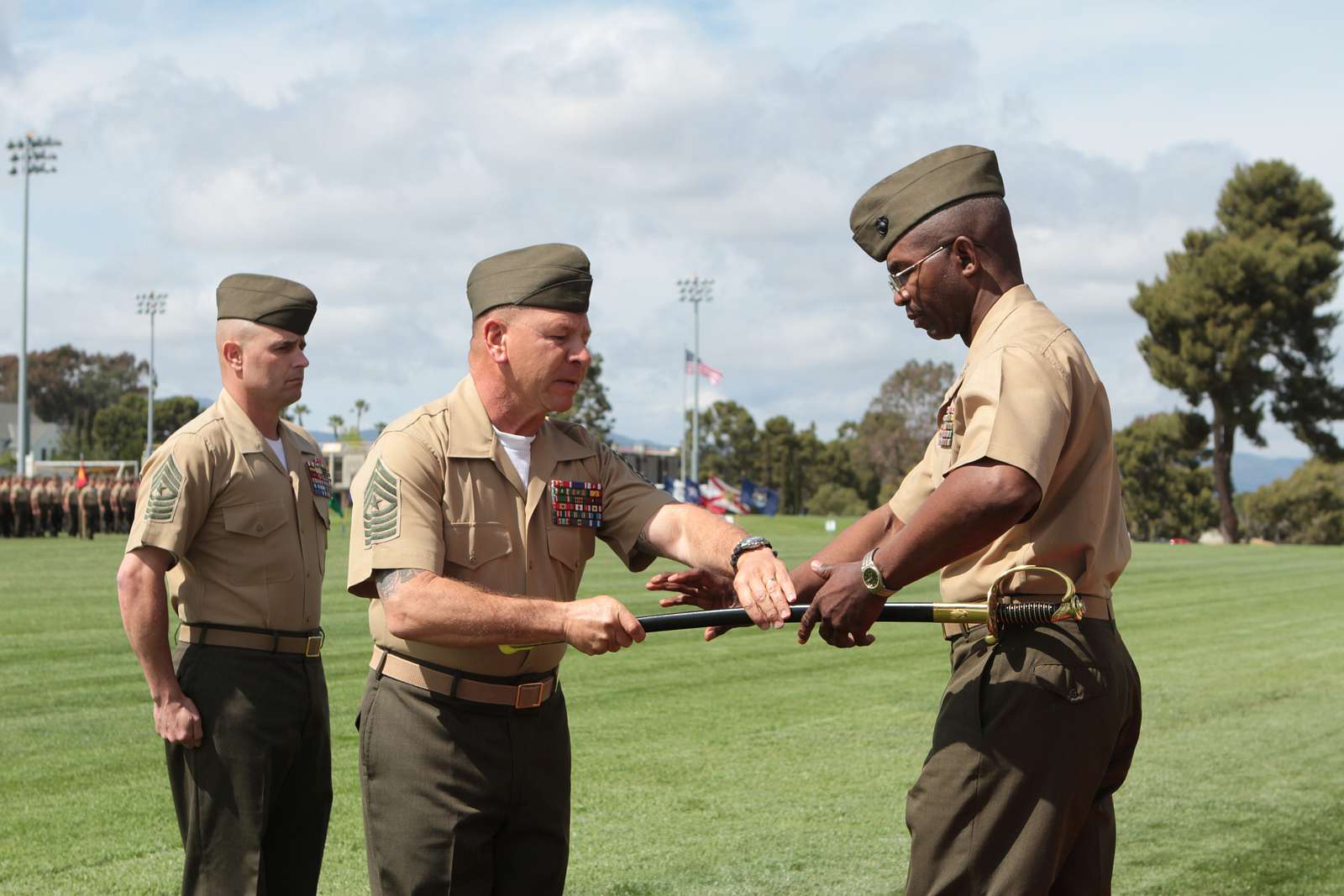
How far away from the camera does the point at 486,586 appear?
373 cm

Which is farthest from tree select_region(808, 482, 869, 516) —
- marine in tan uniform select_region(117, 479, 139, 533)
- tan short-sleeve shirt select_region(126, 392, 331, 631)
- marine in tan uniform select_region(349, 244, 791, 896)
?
marine in tan uniform select_region(349, 244, 791, 896)

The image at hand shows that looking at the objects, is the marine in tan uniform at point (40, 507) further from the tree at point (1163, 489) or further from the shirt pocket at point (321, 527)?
the tree at point (1163, 489)

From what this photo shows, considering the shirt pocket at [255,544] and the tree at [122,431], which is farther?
the tree at [122,431]

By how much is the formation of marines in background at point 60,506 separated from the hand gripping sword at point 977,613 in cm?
3900

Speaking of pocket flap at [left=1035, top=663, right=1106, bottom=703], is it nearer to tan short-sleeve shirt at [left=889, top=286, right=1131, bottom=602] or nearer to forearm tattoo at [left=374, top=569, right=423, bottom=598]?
tan short-sleeve shirt at [left=889, top=286, right=1131, bottom=602]

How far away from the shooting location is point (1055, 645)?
3.54 metres

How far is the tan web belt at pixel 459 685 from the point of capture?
3641 mm

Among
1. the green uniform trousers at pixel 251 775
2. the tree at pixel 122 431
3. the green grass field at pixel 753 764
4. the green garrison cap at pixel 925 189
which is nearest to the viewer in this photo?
the green garrison cap at pixel 925 189

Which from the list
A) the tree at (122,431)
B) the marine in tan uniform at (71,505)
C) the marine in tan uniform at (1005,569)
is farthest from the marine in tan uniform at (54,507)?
the tree at (122,431)

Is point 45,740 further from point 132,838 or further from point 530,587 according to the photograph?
point 530,587

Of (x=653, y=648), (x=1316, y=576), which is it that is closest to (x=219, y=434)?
(x=653, y=648)

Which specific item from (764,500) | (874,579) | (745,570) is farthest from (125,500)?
(874,579)

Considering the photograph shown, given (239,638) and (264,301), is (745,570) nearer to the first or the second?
(239,638)

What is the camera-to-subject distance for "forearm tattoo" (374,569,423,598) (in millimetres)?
3441
